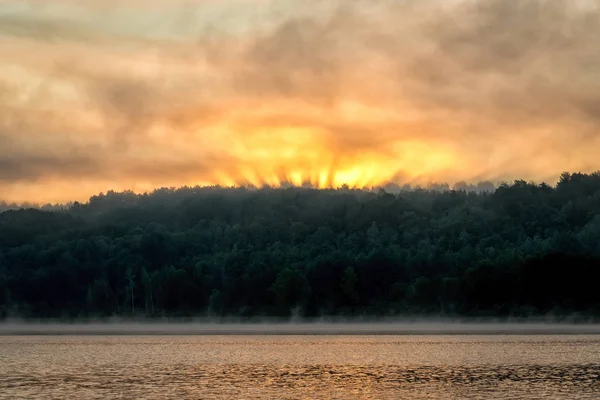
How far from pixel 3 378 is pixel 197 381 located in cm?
1871

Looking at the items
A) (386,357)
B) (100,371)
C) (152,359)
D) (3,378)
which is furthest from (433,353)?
(3,378)

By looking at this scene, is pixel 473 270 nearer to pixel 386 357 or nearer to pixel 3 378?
pixel 386 357

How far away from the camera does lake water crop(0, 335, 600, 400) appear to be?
74000 millimetres

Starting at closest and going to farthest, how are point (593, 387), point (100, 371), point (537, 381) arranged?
point (593, 387) < point (537, 381) < point (100, 371)

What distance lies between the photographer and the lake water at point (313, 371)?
243ft

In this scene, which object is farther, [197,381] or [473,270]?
[473,270]

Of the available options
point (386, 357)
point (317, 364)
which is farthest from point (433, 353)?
point (317, 364)

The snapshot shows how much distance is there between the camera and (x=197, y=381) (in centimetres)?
8475

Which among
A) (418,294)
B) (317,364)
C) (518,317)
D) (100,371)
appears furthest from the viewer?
(418,294)

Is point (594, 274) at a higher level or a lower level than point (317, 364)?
higher

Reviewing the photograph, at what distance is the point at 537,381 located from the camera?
82250 millimetres

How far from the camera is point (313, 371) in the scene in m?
96.1

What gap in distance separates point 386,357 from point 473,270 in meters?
80.6

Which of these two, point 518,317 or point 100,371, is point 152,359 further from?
point 518,317
